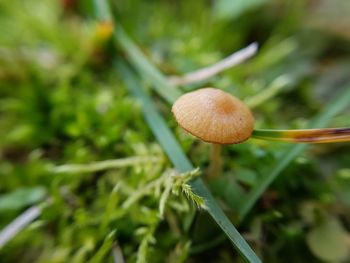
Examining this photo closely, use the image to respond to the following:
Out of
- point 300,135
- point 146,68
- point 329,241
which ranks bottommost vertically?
point 329,241

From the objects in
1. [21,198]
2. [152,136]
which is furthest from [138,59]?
[21,198]

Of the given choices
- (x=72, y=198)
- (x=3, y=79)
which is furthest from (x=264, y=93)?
(x=3, y=79)

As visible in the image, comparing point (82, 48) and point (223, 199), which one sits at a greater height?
point (82, 48)

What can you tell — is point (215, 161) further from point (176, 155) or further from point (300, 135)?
point (300, 135)

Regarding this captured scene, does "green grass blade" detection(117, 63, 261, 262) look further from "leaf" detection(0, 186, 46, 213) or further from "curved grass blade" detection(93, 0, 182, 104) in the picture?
"leaf" detection(0, 186, 46, 213)

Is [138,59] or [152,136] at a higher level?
[138,59]

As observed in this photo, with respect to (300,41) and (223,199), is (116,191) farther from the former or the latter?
(300,41)

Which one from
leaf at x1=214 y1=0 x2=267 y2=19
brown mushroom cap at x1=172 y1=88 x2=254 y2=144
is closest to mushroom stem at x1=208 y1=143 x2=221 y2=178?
brown mushroom cap at x1=172 y1=88 x2=254 y2=144
